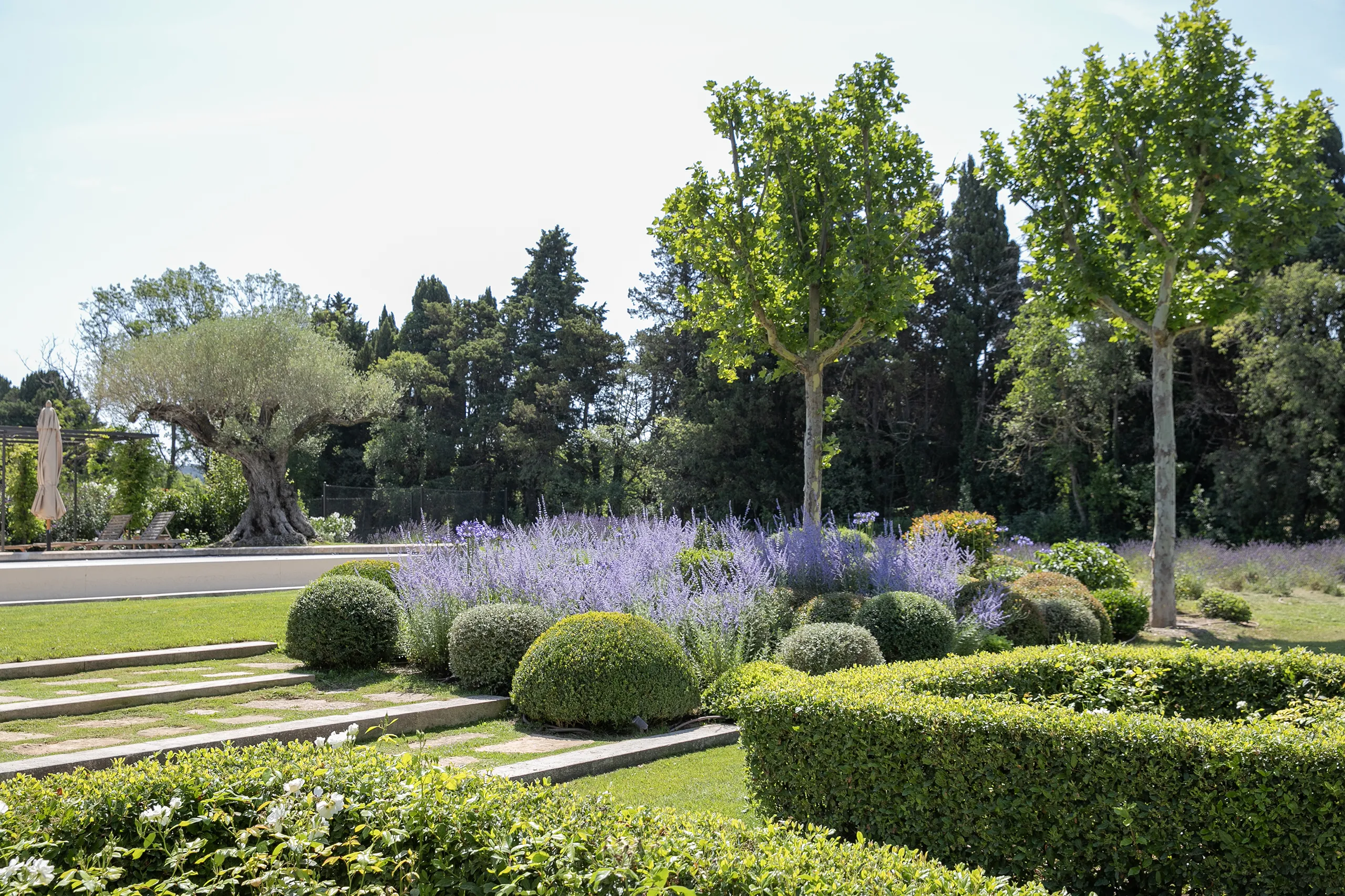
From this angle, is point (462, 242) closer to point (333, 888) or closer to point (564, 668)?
point (564, 668)

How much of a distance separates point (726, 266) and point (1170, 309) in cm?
579

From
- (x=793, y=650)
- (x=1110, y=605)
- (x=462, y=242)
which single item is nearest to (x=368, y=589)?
(x=793, y=650)

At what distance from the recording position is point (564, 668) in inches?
217

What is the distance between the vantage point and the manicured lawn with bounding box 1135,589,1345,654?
9531 mm

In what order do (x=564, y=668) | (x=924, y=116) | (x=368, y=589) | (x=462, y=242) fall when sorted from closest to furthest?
(x=564, y=668) < (x=368, y=589) < (x=924, y=116) < (x=462, y=242)

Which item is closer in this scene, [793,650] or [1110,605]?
[793,650]

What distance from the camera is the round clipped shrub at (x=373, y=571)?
8.38 metres

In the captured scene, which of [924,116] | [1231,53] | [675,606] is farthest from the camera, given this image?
[924,116]

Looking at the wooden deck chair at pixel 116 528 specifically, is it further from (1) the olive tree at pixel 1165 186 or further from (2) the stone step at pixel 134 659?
(1) the olive tree at pixel 1165 186

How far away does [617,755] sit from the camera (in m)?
4.84

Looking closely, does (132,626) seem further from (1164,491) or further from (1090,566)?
(1164,491)

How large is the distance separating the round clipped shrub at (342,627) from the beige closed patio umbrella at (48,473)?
9.37 metres

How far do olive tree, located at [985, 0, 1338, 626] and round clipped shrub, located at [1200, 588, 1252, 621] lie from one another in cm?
107

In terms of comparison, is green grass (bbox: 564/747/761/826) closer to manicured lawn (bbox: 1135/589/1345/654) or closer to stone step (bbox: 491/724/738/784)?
stone step (bbox: 491/724/738/784)
